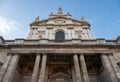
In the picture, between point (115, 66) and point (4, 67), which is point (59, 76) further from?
point (115, 66)

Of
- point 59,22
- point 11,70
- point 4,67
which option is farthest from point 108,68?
point 59,22

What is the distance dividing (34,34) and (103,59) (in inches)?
485

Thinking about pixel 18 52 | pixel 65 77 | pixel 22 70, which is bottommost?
pixel 65 77

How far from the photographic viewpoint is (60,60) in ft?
50.3

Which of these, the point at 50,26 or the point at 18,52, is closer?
the point at 18,52

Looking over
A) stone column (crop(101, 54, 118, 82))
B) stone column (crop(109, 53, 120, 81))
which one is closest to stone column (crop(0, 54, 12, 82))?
stone column (crop(101, 54, 118, 82))

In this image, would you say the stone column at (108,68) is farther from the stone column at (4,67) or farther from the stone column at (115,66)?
the stone column at (4,67)

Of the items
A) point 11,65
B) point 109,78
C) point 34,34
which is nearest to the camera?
point 109,78

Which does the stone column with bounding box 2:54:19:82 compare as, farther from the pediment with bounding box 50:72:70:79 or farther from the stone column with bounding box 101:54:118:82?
the stone column with bounding box 101:54:118:82

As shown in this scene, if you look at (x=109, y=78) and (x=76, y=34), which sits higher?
(x=76, y=34)

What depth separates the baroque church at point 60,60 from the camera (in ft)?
38.7

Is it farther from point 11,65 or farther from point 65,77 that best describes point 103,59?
point 11,65

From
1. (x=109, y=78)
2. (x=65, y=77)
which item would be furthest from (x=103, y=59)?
(x=65, y=77)

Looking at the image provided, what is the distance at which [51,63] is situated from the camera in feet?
49.7
